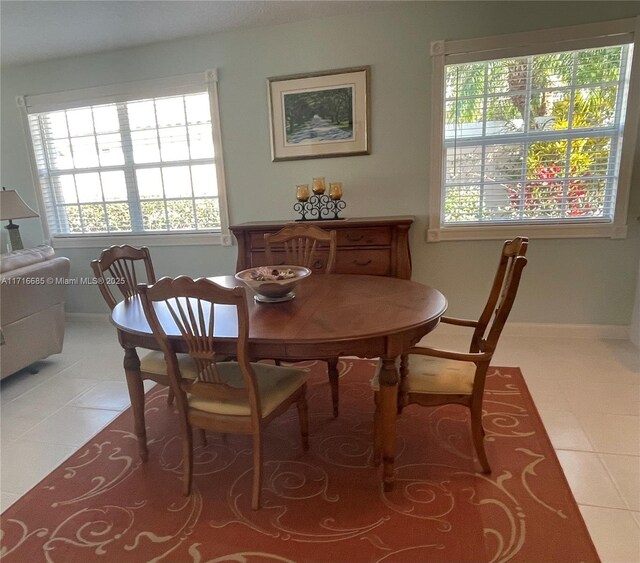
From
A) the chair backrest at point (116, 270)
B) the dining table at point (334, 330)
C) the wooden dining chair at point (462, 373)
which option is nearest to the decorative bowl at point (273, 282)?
the dining table at point (334, 330)

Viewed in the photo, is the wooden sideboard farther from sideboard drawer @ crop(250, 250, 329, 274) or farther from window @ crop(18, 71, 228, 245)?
window @ crop(18, 71, 228, 245)

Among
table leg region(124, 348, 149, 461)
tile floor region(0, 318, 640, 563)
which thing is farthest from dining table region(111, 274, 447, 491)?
tile floor region(0, 318, 640, 563)

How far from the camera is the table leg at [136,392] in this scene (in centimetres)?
184

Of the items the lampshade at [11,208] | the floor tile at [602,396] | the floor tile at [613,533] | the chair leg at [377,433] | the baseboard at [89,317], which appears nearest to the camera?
the floor tile at [613,533]

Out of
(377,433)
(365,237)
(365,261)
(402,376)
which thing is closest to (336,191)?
(365,237)

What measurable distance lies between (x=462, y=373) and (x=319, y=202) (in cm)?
195

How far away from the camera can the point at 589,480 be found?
1.69m

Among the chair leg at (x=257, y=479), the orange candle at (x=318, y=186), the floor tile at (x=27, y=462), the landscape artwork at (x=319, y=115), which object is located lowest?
the floor tile at (x=27, y=462)

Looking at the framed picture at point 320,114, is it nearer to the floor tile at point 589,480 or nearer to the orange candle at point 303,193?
the orange candle at point 303,193

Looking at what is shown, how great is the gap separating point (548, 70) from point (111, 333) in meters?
4.23

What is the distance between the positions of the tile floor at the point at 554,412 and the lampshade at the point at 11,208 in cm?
123

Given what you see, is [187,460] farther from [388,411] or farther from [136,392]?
[388,411]

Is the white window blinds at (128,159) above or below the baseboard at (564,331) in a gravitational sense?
above

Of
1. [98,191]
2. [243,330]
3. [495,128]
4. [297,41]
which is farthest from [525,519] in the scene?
[98,191]
